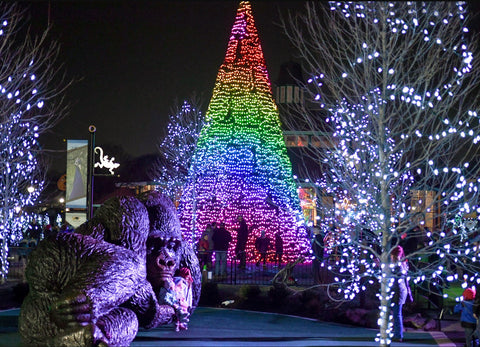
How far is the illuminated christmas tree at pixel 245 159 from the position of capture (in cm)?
2252

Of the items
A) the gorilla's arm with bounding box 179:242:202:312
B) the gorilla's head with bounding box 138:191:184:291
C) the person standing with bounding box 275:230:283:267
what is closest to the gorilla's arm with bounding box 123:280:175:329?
the gorilla's head with bounding box 138:191:184:291

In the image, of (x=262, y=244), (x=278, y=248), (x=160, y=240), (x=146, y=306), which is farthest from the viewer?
(x=262, y=244)

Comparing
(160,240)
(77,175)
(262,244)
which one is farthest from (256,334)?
(262,244)

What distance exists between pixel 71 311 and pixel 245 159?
16.3m

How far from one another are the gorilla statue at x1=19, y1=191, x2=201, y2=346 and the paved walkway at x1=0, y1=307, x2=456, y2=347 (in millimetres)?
2413

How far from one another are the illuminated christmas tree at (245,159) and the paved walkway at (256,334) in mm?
8619

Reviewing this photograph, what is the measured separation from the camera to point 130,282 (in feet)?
23.5

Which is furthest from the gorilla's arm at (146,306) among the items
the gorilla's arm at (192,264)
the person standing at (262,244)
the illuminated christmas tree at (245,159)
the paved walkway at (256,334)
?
the illuminated christmas tree at (245,159)

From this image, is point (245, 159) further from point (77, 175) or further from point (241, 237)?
point (77, 175)

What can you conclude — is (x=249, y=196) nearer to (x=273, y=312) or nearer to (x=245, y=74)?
(x=245, y=74)

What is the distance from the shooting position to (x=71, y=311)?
6379mm

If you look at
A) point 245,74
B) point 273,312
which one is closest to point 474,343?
point 273,312

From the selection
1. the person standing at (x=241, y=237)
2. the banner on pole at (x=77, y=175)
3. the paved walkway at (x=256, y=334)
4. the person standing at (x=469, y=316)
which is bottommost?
the paved walkway at (x=256, y=334)

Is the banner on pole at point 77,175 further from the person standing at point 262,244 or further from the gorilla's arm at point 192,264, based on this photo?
the person standing at point 262,244
